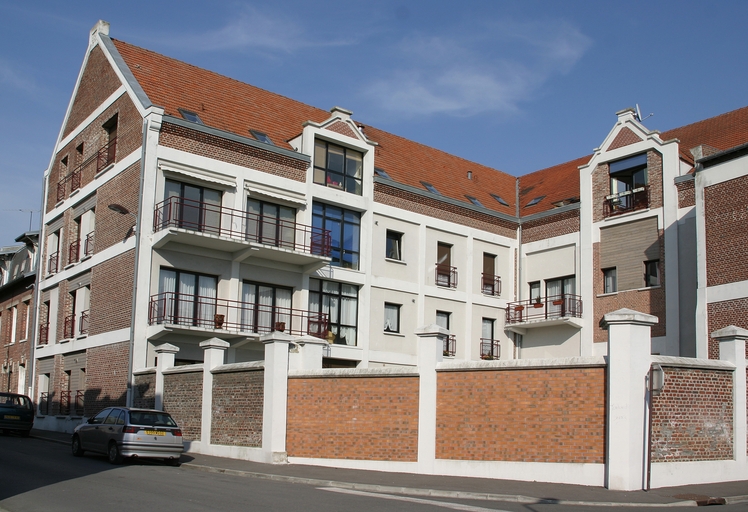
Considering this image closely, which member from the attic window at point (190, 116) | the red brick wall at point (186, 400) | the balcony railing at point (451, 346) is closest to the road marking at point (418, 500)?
the red brick wall at point (186, 400)

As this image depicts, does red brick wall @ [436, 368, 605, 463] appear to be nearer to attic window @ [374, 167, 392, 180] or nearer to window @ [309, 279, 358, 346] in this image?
window @ [309, 279, 358, 346]

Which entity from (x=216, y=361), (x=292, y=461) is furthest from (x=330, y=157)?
(x=292, y=461)

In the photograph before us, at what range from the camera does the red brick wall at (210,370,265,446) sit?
2005cm

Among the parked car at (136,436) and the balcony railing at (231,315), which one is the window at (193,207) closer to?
the balcony railing at (231,315)

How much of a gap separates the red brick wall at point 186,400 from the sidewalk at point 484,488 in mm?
3961

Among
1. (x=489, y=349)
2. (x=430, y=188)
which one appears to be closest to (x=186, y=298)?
(x=430, y=188)

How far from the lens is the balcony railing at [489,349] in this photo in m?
33.8

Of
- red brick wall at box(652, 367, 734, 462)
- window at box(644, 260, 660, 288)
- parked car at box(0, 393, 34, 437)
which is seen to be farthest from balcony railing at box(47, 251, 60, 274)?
red brick wall at box(652, 367, 734, 462)

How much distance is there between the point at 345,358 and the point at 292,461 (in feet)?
32.9

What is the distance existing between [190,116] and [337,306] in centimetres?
870

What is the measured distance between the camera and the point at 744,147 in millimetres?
23156

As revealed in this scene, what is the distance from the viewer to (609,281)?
30750mm

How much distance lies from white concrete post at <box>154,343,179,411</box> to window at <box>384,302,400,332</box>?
968 centimetres

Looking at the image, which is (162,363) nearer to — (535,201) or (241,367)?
(241,367)
